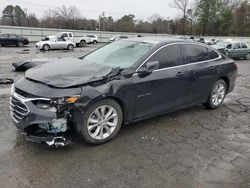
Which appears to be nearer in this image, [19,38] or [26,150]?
[26,150]

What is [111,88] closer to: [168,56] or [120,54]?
[120,54]

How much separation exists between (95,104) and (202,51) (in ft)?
9.39

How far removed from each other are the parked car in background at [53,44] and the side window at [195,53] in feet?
69.3

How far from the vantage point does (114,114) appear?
366 centimetres

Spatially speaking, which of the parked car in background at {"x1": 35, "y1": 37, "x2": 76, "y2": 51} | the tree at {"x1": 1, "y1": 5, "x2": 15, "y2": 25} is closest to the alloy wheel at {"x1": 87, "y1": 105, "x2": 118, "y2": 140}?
the parked car in background at {"x1": 35, "y1": 37, "x2": 76, "y2": 51}

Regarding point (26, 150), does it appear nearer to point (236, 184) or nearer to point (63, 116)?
point (63, 116)

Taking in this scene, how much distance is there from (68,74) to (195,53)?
8.92ft

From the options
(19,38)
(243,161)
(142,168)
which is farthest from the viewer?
(19,38)

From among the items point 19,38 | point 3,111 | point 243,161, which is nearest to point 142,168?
point 243,161

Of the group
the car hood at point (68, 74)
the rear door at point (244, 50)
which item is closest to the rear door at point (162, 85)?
the car hood at point (68, 74)

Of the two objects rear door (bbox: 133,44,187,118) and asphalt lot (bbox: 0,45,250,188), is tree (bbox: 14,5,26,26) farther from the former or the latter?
asphalt lot (bbox: 0,45,250,188)

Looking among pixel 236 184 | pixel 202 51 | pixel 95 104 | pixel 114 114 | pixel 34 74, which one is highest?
pixel 202 51

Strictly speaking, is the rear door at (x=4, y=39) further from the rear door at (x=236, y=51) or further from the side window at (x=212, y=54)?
the side window at (x=212, y=54)

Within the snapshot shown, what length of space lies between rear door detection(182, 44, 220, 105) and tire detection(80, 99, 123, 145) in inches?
67.5
